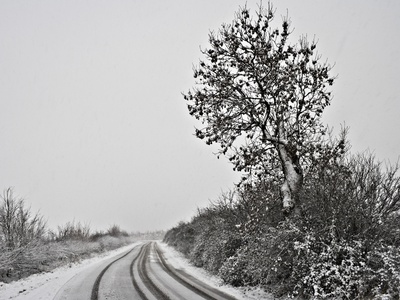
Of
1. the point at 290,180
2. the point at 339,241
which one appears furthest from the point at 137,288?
the point at 339,241

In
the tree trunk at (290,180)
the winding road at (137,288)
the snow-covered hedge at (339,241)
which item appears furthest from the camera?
the tree trunk at (290,180)

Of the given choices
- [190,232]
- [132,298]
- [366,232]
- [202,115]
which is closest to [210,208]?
[190,232]

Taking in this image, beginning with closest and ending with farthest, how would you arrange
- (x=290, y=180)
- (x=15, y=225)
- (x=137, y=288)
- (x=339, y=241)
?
(x=339, y=241) → (x=137, y=288) → (x=290, y=180) → (x=15, y=225)

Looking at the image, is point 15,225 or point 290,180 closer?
point 290,180

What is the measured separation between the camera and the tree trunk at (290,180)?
8070mm

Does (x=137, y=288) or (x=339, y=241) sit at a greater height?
(x=339, y=241)

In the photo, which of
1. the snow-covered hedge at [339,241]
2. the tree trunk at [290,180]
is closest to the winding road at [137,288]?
the snow-covered hedge at [339,241]

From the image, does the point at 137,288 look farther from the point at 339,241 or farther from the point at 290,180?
the point at 339,241

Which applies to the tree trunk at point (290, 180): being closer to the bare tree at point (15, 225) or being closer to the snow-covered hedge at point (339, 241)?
the snow-covered hedge at point (339, 241)

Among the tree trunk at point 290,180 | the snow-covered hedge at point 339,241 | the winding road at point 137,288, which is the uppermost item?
the tree trunk at point 290,180

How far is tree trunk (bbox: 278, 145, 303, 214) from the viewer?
807 centimetres

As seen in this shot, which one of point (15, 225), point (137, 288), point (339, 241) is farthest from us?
point (15, 225)

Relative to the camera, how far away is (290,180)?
8734 mm

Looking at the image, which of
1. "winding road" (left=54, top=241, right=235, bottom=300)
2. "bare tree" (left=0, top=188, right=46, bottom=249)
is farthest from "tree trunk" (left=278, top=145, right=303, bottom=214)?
"bare tree" (left=0, top=188, right=46, bottom=249)
